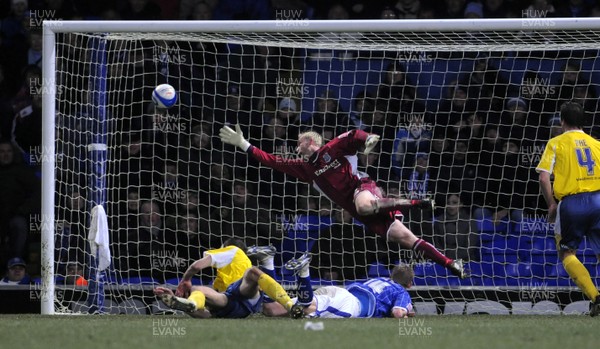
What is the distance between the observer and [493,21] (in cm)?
1057

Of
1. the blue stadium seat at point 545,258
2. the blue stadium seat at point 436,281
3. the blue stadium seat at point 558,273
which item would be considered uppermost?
the blue stadium seat at point 545,258

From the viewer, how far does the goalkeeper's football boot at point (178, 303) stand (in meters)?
9.41

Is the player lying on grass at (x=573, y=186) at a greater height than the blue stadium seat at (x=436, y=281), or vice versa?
the player lying on grass at (x=573, y=186)

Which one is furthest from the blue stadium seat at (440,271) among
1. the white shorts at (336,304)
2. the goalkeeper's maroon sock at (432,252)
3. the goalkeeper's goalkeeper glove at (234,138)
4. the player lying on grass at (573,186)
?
the goalkeeper's goalkeeper glove at (234,138)

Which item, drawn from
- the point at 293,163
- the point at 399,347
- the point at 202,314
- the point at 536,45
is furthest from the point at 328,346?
the point at 536,45

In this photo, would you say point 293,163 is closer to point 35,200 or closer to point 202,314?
point 202,314

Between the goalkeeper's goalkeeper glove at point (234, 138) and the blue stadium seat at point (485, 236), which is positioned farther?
the blue stadium seat at point (485, 236)

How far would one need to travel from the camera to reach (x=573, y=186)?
9.45m

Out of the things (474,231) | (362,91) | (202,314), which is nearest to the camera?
(202,314)

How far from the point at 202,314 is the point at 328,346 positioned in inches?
155

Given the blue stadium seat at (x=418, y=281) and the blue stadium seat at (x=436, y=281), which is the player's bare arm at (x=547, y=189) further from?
the blue stadium seat at (x=418, y=281)

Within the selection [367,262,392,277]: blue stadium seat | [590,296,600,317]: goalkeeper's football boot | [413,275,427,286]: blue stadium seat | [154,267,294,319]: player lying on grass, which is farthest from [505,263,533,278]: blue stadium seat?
[154,267,294,319]: player lying on grass

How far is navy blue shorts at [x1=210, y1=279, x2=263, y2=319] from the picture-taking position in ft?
33.1

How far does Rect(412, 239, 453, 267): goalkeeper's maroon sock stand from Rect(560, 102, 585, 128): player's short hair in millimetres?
1810
